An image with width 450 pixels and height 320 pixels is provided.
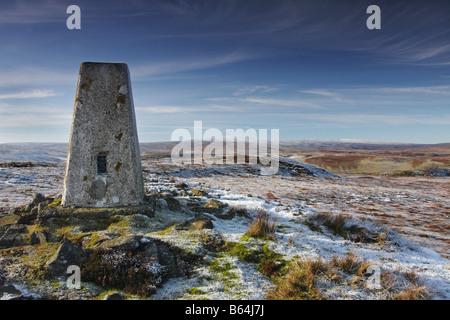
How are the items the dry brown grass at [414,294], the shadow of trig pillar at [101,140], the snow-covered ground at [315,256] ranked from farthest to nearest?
the shadow of trig pillar at [101,140], the snow-covered ground at [315,256], the dry brown grass at [414,294]

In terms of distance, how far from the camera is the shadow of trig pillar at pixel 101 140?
707 cm

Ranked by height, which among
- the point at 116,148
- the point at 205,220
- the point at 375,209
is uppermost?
the point at 116,148

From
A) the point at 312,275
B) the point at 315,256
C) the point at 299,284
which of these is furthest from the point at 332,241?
the point at 299,284

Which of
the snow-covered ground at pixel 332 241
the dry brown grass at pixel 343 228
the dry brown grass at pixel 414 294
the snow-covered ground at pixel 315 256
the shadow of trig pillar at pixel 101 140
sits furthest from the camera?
the dry brown grass at pixel 343 228

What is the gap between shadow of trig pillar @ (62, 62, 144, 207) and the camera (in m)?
7.07

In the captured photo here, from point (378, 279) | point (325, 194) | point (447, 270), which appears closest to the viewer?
point (378, 279)

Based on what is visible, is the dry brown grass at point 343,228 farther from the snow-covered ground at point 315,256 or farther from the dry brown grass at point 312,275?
the dry brown grass at point 312,275

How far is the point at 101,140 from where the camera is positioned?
7152 millimetres

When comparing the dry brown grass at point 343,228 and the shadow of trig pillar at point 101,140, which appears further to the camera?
the dry brown grass at point 343,228

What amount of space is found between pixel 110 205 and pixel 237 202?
18.1 ft

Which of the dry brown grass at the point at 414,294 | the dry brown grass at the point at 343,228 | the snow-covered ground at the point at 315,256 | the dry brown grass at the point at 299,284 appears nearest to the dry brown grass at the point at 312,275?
the dry brown grass at the point at 299,284
